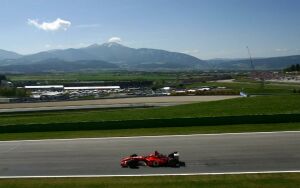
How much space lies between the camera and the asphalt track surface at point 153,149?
19359mm

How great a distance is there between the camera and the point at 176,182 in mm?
17234

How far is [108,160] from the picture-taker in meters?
21.5

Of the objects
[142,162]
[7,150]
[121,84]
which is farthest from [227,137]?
[121,84]

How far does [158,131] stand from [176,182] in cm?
1301

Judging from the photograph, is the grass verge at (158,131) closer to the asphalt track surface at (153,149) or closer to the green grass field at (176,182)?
the asphalt track surface at (153,149)

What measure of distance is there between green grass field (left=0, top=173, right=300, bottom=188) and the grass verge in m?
10.9

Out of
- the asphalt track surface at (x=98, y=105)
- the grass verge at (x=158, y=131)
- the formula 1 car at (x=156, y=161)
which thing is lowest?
the asphalt track surface at (x=98, y=105)

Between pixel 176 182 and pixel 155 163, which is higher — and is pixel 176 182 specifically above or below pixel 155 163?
below

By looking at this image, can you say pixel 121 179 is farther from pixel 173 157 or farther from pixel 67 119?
pixel 67 119

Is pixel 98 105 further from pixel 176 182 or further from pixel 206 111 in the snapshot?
pixel 176 182

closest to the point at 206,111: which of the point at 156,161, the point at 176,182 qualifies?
the point at 156,161

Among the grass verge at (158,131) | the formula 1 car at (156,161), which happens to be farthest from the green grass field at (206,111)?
the formula 1 car at (156,161)

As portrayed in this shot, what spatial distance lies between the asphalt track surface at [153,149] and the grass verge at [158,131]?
1.67 m

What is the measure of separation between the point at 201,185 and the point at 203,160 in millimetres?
3798
